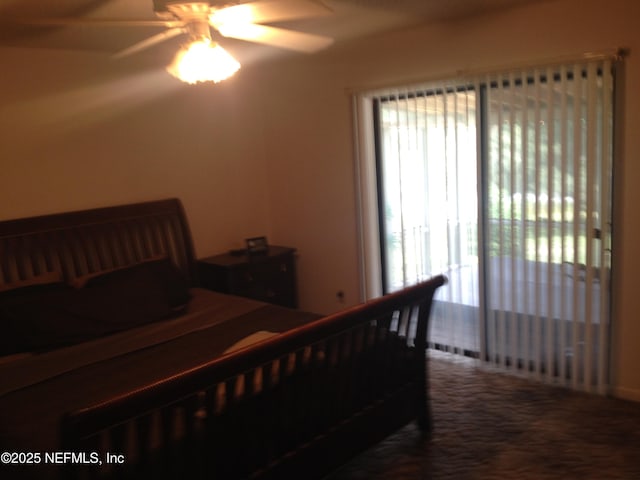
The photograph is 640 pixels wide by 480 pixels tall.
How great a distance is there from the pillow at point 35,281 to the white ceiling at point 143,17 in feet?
4.69

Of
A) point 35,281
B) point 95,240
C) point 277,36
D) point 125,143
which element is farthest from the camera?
point 125,143

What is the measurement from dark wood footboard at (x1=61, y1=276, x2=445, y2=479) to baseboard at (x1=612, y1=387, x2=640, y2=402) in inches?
48.0

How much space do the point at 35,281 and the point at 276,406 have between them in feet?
6.45

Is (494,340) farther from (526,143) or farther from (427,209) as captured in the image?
(526,143)

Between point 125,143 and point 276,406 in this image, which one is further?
point 125,143

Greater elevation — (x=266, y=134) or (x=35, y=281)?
(x=266, y=134)

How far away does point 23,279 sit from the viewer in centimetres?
348

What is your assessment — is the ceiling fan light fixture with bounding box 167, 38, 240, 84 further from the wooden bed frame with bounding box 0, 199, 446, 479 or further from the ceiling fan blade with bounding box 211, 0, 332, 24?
the wooden bed frame with bounding box 0, 199, 446, 479

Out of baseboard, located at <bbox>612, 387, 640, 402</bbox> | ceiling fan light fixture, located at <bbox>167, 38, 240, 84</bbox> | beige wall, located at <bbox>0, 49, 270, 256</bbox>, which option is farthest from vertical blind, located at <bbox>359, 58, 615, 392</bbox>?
ceiling fan light fixture, located at <bbox>167, 38, 240, 84</bbox>

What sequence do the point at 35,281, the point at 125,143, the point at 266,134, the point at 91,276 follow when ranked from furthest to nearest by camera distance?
1. the point at 266,134
2. the point at 125,143
3. the point at 91,276
4. the point at 35,281

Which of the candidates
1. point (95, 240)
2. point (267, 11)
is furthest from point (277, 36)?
point (95, 240)

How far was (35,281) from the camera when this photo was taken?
338 cm

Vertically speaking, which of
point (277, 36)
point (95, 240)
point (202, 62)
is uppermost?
point (277, 36)

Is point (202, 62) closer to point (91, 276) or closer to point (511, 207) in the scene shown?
point (91, 276)
